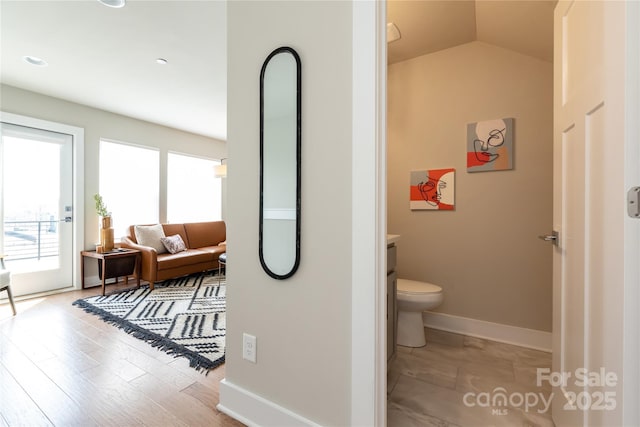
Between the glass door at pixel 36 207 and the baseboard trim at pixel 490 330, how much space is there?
4.54 meters

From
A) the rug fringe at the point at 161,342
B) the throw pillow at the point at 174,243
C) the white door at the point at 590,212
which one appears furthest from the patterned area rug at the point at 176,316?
the white door at the point at 590,212

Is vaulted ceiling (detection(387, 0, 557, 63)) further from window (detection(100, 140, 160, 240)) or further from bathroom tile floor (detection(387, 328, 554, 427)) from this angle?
window (detection(100, 140, 160, 240))

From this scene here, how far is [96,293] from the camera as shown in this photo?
147 inches

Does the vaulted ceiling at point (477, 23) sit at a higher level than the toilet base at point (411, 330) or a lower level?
higher

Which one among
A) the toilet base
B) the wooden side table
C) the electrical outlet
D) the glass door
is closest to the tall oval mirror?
the electrical outlet

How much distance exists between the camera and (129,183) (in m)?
4.61

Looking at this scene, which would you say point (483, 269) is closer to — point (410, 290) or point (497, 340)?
point (497, 340)

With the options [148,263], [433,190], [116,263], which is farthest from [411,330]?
[116,263]

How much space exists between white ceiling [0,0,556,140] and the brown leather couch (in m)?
2.02

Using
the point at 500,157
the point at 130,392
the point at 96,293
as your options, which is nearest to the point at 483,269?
the point at 500,157

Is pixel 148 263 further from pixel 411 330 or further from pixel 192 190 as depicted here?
pixel 411 330

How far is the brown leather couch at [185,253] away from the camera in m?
3.87

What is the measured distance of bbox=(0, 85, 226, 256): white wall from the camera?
3.49m

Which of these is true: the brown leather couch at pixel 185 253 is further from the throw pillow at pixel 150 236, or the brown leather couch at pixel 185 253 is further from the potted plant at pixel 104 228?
the potted plant at pixel 104 228
